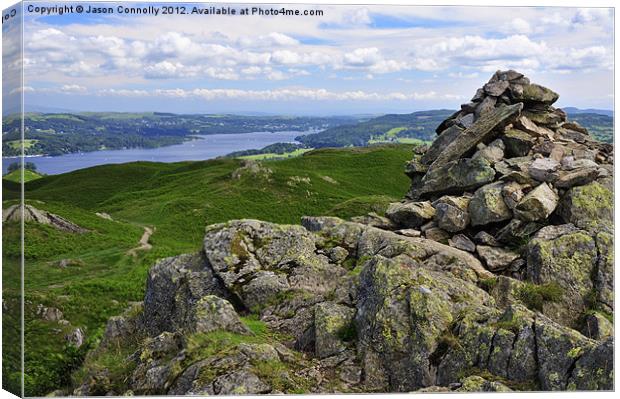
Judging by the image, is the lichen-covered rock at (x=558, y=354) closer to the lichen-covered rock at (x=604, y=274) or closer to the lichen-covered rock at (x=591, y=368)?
the lichen-covered rock at (x=591, y=368)

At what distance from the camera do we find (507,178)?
69.3 feet

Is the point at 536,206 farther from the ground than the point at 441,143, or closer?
closer

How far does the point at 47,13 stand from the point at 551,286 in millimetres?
16107

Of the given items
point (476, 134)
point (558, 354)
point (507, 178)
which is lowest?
point (558, 354)

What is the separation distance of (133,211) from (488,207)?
205 feet

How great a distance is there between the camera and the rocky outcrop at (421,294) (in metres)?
12.6

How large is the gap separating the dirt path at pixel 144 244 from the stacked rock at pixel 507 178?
29127mm

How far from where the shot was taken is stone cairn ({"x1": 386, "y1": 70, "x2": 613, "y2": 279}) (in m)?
19.3

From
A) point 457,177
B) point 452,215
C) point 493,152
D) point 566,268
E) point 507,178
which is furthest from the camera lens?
point 493,152

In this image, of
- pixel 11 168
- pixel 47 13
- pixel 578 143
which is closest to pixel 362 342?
pixel 11 168

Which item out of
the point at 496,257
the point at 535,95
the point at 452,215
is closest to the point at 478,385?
the point at 496,257

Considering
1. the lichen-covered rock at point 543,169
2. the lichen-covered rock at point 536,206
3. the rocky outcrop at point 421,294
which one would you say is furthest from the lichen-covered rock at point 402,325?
the lichen-covered rock at point 543,169

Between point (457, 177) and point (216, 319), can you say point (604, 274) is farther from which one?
point (216, 319)

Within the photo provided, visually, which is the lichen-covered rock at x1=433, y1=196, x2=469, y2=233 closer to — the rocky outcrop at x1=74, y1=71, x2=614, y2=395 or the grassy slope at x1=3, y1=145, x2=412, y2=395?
the rocky outcrop at x1=74, y1=71, x2=614, y2=395
